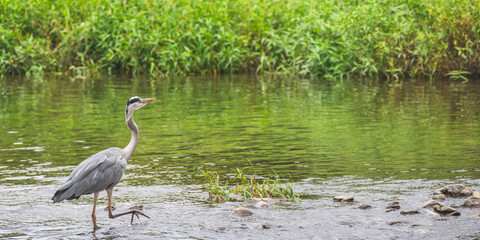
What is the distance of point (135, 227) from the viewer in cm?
768

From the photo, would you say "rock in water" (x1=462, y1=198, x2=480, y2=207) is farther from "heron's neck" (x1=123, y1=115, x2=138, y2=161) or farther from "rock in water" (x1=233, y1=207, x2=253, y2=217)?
"heron's neck" (x1=123, y1=115, x2=138, y2=161)

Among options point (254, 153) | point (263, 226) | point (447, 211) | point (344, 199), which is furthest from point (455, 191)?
point (254, 153)

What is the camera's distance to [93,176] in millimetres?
7613

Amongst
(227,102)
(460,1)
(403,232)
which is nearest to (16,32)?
(227,102)

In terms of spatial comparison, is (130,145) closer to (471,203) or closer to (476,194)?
(471,203)

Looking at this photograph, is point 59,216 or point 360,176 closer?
point 59,216

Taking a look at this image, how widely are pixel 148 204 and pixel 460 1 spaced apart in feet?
49.8

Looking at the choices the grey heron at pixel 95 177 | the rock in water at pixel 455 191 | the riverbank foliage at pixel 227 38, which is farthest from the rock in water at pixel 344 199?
the riverbank foliage at pixel 227 38

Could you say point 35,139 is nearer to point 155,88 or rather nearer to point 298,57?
point 155,88

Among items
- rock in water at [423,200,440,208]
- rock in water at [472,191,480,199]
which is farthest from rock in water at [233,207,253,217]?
rock in water at [472,191,480,199]

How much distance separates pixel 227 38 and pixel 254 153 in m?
13.3

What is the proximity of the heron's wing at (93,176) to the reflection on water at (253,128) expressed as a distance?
1880mm

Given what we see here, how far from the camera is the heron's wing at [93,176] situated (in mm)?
7531

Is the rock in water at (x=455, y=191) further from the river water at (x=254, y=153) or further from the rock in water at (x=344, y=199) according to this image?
the rock in water at (x=344, y=199)
